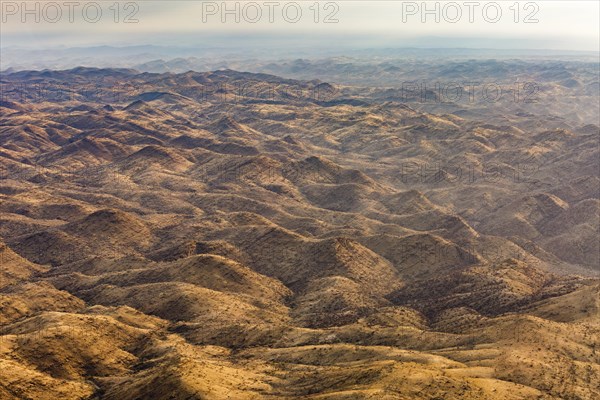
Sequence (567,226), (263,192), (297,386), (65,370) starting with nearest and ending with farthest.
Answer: (297,386) < (65,370) < (567,226) < (263,192)

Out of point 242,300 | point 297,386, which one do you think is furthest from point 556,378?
point 242,300

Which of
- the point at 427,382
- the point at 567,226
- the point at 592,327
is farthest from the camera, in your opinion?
the point at 567,226

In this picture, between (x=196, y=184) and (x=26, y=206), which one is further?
(x=196, y=184)

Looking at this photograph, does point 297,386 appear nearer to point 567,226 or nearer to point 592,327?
point 592,327

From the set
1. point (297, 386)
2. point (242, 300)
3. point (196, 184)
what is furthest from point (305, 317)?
point (196, 184)

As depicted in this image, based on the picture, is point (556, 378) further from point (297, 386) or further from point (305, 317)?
point (305, 317)

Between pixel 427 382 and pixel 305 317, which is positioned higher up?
pixel 427 382
